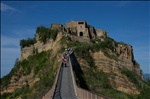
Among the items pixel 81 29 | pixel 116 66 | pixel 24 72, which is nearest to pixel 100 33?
pixel 81 29

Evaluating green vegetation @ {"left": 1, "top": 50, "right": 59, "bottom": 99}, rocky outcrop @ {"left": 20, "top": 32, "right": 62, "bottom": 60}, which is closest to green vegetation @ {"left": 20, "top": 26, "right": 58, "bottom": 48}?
rocky outcrop @ {"left": 20, "top": 32, "right": 62, "bottom": 60}

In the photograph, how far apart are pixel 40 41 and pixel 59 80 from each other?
128 feet

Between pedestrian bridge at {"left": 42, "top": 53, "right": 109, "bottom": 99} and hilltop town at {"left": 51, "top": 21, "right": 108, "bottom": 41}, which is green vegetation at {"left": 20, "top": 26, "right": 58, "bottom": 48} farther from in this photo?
pedestrian bridge at {"left": 42, "top": 53, "right": 109, "bottom": 99}

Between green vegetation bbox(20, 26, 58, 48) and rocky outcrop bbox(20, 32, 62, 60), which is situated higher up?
green vegetation bbox(20, 26, 58, 48)

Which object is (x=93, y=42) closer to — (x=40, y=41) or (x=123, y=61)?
(x=123, y=61)

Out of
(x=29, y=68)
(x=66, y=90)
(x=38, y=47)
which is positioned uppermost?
(x=38, y=47)

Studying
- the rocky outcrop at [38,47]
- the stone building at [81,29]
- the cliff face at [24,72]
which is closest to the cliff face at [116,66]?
the stone building at [81,29]

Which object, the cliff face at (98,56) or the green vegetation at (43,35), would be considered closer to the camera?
the cliff face at (98,56)

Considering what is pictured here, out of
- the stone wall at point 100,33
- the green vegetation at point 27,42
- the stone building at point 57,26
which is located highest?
the stone building at point 57,26

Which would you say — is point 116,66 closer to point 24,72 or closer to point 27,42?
point 24,72

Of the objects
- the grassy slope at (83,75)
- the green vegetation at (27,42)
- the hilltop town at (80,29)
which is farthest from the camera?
the green vegetation at (27,42)

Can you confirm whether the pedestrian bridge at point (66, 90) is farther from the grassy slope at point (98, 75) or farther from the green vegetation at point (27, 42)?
the green vegetation at point (27, 42)

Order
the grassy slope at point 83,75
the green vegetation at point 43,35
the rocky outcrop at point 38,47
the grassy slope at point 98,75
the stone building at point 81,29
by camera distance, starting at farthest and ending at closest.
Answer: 1. the stone building at point 81,29
2. the green vegetation at point 43,35
3. the rocky outcrop at point 38,47
4. the grassy slope at point 98,75
5. the grassy slope at point 83,75

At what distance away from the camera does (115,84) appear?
2226 inches
